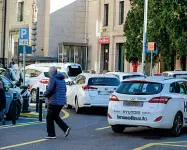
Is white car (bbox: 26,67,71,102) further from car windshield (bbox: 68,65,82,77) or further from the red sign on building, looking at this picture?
the red sign on building

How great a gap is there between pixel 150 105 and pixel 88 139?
1.77 meters

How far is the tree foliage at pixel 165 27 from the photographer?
31641mm

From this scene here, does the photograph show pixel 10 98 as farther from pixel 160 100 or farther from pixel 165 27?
pixel 165 27

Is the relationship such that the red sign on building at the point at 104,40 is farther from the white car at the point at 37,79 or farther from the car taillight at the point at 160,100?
the car taillight at the point at 160,100

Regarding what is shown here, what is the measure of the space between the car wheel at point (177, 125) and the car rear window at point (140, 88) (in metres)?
0.86

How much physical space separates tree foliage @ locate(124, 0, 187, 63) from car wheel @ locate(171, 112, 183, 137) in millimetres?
17622

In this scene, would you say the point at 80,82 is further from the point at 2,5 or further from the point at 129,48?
the point at 2,5

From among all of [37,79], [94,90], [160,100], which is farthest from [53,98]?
[37,79]

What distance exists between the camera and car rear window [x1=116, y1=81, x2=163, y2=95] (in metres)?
13.9

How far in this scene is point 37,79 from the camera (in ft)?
87.9

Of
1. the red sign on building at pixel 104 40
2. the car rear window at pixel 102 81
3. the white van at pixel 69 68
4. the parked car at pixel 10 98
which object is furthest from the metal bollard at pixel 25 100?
the red sign on building at pixel 104 40

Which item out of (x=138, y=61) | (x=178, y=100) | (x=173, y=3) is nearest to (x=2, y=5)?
(x=138, y=61)

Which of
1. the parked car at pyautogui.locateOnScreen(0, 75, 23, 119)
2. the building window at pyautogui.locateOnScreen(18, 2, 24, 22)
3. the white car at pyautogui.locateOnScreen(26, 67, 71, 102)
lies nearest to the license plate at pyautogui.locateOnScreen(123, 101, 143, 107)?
the parked car at pyautogui.locateOnScreen(0, 75, 23, 119)

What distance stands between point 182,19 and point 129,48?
5.27 meters
